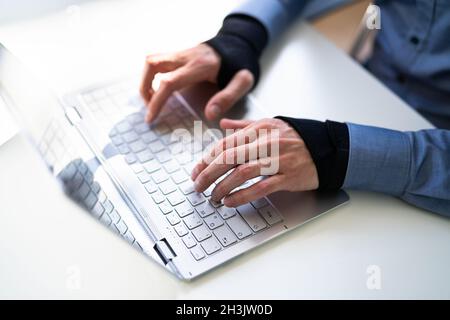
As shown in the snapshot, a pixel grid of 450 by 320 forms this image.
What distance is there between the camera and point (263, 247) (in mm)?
607

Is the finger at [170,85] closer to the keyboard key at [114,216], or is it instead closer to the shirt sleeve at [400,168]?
the keyboard key at [114,216]

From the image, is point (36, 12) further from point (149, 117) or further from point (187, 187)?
point (187, 187)

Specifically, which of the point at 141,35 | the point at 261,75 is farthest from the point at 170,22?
the point at 261,75

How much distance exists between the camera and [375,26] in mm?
1034

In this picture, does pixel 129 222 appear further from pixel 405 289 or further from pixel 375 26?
pixel 375 26

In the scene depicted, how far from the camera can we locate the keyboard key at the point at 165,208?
0.62m

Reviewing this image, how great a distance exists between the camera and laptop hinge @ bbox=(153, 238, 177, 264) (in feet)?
1.89

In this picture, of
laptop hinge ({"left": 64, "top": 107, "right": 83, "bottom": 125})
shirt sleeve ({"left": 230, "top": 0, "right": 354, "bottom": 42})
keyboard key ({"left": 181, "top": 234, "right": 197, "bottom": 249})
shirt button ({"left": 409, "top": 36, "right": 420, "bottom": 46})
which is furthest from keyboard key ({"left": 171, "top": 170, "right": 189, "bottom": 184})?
shirt button ({"left": 409, "top": 36, "right": 420, "bottom": 46})

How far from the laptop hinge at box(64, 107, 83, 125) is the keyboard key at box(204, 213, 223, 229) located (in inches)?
11.6

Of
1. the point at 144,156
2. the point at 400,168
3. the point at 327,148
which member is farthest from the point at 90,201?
the point at 400,168

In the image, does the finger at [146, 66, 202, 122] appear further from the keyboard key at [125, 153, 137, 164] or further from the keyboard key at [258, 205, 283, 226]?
the keyboard key at [258, 205, 283, 226]

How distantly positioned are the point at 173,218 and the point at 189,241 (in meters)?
0.04

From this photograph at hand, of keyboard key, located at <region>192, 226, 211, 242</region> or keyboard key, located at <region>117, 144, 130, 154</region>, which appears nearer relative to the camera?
keyboard key, located at <region>192, 226, 211, 242</region>

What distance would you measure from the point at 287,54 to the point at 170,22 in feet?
0.88
